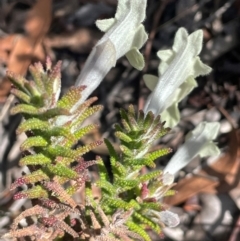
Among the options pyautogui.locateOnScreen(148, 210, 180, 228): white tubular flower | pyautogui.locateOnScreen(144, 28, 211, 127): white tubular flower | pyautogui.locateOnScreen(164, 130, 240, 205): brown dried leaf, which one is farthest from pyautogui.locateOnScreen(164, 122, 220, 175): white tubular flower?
pyautogui.locateOnScreen(164, 130, 240, 205): brown dried leaf

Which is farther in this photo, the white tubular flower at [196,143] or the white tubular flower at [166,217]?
the white tubular flower at [196,143]

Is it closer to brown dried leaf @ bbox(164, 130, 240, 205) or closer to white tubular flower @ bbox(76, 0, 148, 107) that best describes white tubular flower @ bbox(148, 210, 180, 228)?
white tubular flower @ bbox(76, 0, 148, 107)

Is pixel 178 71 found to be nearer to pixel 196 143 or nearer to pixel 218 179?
pixel 196 143

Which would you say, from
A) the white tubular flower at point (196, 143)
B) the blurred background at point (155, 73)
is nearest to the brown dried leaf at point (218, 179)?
the blurred background at point (155, 73)

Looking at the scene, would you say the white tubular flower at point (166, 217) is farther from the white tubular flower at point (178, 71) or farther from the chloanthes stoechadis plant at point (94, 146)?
the white tubular flower at point (178, 71)

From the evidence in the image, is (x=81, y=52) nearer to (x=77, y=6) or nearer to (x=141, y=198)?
(x=77, y=6)

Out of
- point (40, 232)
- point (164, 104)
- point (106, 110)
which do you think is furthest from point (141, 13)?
point (106, 110)
